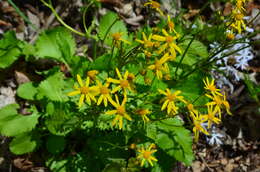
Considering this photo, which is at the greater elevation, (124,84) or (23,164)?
(124,84)

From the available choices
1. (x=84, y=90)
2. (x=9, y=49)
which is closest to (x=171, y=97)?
(x=84, y=90)

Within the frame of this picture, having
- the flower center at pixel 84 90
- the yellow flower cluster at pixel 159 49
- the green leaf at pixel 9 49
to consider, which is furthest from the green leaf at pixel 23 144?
the yellow flower cluster at pixel 159 49

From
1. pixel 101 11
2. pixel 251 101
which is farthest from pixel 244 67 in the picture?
pixel 101 11

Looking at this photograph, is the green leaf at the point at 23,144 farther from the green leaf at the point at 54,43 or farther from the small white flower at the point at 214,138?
the small white flower at the point at 214,138

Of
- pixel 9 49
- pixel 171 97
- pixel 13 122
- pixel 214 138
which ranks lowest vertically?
pixel 214 138

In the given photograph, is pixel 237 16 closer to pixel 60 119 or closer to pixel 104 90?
pixel 104 90
